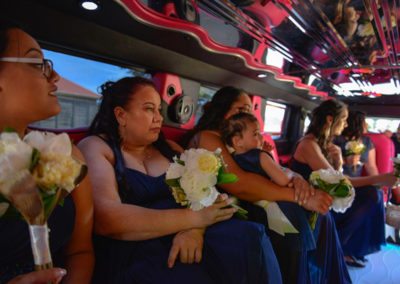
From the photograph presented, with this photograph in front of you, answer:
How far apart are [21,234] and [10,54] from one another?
28.3 inches

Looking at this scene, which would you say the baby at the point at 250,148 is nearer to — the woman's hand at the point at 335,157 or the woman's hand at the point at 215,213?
the woman's hand at the point at 215,213

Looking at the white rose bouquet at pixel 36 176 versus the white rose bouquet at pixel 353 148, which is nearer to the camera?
the white rose bouquet at pixel 36 176

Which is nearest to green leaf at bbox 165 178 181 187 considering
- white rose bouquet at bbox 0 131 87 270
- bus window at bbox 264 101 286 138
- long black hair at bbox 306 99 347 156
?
white rose bouquet at bbox 0 131 87 270

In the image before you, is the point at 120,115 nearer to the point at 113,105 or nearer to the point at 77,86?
the point at 113,105

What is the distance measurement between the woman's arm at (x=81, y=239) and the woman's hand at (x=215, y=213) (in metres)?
0.52

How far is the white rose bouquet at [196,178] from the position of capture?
1.25 m

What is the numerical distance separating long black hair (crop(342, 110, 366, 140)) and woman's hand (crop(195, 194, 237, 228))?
310 cm

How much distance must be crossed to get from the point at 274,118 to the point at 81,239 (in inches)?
186

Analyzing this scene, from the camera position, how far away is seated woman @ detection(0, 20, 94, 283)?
1.07 meters

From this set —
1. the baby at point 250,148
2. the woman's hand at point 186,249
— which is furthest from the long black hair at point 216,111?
the woman's hand at point 186,249

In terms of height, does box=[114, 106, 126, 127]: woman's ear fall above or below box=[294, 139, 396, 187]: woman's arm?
above

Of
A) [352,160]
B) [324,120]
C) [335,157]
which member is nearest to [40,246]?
[324,120]

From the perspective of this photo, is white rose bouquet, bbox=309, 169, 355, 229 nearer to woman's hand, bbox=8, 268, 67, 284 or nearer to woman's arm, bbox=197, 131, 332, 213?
woman's arm, bbox=197, 131, 332, 213

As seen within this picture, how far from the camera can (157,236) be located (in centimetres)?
139
